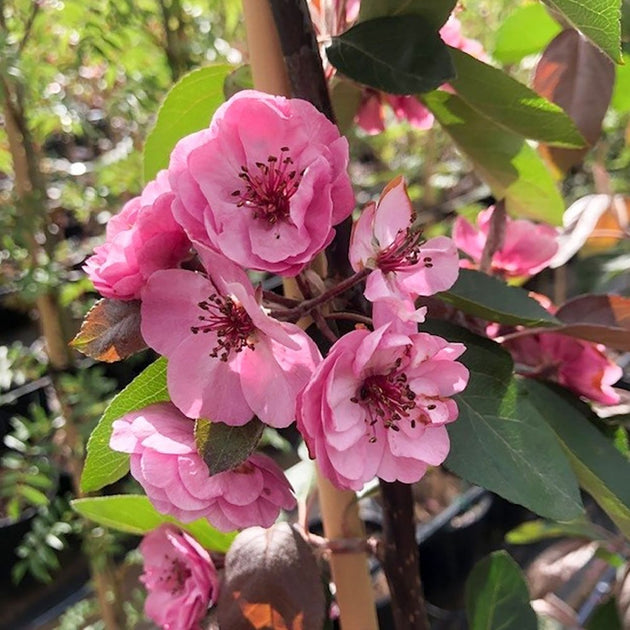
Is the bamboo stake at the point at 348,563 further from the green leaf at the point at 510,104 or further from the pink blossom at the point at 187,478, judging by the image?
the green leaf at the point at 510,104

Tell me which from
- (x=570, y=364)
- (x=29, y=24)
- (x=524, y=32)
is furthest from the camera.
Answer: (x=29, y=24)

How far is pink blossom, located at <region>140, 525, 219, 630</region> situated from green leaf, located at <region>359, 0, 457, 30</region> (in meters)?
0.32

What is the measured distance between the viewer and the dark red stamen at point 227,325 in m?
0.34

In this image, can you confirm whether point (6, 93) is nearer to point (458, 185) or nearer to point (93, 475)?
point (93, 475)

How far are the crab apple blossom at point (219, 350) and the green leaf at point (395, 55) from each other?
14 centimetres

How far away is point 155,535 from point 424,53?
326mm

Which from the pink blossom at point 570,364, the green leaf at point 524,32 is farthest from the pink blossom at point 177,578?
the green leaf at point 524,32

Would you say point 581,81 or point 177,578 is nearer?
point 177,578

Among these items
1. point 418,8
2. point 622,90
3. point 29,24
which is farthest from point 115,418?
point 29,24

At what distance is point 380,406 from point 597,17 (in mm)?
183

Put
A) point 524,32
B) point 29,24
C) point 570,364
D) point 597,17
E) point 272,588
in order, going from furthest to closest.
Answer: point 29,24, point 524,32, point 570,364, point 272,588, point 597,17

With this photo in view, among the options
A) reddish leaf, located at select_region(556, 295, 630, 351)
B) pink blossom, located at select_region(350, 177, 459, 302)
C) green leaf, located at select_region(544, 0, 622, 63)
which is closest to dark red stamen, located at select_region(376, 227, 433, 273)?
pink blossom, located at select_region(350, 177, 459, 302)

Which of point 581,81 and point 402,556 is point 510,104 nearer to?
point 581,81

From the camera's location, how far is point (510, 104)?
444 mm
